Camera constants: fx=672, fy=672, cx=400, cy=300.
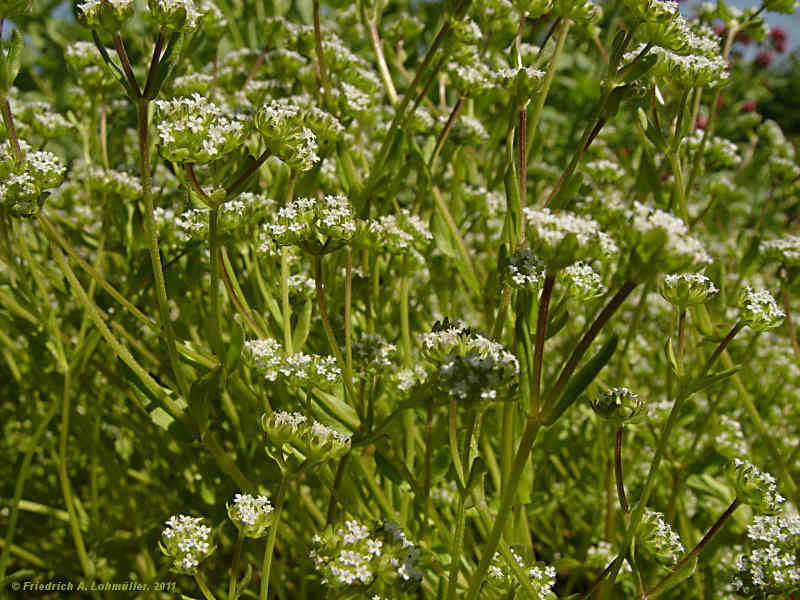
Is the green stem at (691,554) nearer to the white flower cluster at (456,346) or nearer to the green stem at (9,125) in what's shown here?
the white flower cluster at (456,346)

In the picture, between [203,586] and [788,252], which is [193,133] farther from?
[788,252]

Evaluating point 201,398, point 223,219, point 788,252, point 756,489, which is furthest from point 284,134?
point 788,252

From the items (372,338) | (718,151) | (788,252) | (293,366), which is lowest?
(293,366)

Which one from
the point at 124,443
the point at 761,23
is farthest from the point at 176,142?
the point at 761,23

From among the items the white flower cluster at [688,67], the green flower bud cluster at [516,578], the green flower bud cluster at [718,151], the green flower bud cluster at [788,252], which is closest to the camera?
the green flower bud cluster at [516,578]

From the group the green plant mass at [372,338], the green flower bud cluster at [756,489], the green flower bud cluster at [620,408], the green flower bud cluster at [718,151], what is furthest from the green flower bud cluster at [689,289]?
the green flower bud cluster at [718,151]

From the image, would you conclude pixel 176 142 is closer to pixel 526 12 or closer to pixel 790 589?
pixel 526 12
